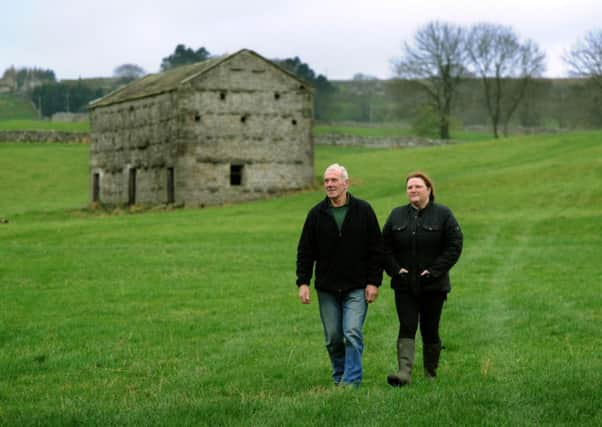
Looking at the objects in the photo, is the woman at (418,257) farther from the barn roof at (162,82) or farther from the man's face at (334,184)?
the barn roof at (162,82)

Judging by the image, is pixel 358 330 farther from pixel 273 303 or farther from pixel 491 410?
pixel 273 303

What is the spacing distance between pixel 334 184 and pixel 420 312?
5.93ft

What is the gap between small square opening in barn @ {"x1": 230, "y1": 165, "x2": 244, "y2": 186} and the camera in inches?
2098

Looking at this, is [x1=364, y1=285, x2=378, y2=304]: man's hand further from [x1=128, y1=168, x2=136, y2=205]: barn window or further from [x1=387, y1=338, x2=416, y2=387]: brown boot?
[x1=128, y1=168, x2=136, y2=205]: barn window

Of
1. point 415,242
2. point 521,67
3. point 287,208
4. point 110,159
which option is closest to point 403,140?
point 521,67

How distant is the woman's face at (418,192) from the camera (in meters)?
10.4

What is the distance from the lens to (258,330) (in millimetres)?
14969

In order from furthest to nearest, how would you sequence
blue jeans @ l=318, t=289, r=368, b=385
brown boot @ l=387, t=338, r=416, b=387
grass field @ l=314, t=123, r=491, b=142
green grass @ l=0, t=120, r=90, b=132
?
1. grass field @ l=314, t=123, r=491, b=142
2. green grass @ l=0, t=120, r=90, b=132
3. blue jeans @ l=318, t=289, r=368, b=385
4. brown boot @ l=387, t=338, r=416, b=387

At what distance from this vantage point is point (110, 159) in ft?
195

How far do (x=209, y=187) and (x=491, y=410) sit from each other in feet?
145

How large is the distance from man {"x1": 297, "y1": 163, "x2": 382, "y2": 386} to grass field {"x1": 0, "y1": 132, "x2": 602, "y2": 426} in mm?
551

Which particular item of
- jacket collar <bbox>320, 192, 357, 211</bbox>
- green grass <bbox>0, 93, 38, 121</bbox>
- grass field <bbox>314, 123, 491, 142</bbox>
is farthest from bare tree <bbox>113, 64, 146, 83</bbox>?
jacket collar <bbox>320, 192, 357, 211</bbox>

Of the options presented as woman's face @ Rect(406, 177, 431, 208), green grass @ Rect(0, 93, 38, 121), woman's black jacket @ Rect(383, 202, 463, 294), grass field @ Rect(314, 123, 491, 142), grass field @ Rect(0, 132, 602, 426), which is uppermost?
green grass @ Rect(0, 93, 38, 121)

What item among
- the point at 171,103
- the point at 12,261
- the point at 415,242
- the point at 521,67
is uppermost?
the point at 521,67
